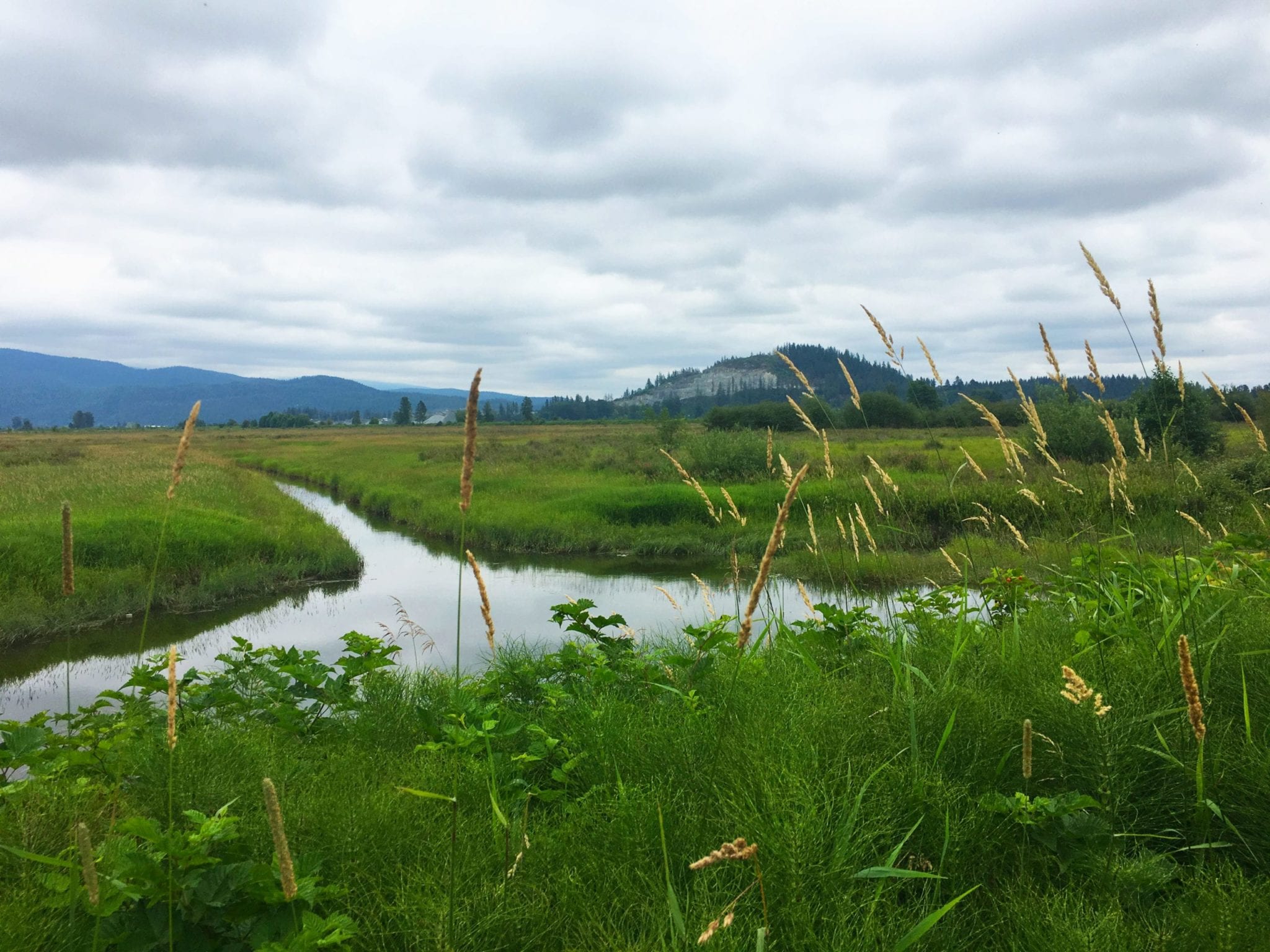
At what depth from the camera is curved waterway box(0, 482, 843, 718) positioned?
9445mm

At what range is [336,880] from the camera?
2262 millimetres

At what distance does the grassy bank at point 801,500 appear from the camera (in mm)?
5770

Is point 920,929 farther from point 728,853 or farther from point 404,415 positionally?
point 404,415

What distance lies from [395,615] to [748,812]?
10940mm

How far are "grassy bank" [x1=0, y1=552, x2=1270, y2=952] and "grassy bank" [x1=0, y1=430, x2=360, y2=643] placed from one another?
794 cm

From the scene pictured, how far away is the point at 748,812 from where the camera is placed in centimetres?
233

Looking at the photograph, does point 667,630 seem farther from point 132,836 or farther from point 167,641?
point 167,641

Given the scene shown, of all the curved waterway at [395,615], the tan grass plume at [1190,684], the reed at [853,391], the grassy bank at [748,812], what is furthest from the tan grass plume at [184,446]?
the curved waterway at [395,615]

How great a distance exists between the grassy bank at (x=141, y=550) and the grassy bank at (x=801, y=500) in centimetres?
460

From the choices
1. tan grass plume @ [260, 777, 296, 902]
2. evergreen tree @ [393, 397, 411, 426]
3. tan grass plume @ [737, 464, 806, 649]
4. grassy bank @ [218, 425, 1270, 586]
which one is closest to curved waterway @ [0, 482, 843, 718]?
grassy bank @ [218, 425, 1270, 586]

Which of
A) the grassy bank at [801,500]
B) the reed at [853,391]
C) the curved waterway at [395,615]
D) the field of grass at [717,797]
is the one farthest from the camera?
the curved waterway at [395,615]

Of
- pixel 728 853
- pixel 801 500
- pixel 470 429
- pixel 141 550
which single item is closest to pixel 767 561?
pixel 728 853

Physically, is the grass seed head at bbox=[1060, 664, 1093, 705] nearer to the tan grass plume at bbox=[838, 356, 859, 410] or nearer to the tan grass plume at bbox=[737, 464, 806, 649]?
the tan grass plume at bbox=[737, 464, 806, 649]

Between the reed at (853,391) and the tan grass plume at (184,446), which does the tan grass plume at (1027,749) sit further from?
the reed at (853,391)
